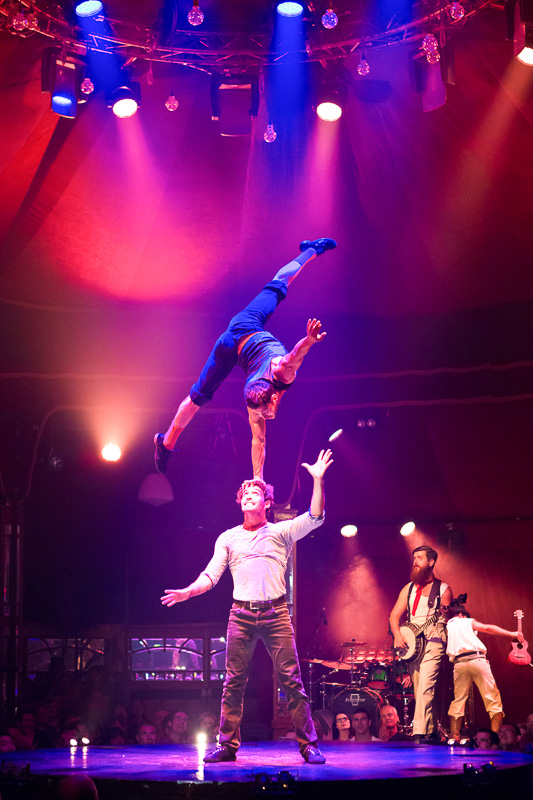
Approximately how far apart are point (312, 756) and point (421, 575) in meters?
3.92

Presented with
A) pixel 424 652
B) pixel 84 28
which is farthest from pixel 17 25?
pixel 424 652

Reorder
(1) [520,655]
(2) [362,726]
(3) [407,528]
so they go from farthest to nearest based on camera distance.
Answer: (3) [407,528]
(2) [362,726]
(1) [520,655]

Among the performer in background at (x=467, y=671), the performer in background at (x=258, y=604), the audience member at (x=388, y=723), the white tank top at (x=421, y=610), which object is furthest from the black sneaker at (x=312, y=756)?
the audience member at (x=388, y=723)

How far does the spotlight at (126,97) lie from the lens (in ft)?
22.2

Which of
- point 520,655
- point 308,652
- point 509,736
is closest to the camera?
point 509,736

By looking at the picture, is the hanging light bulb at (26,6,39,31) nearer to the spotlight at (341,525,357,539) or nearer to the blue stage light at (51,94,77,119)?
the blue stage light at (51,94,77,119)

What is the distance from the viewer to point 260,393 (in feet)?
19.6

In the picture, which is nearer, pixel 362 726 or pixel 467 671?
pixel 467 671

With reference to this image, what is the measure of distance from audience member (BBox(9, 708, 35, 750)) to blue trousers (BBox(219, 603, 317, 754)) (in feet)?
10.1

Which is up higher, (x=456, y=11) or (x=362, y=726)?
(x=456, y=11)

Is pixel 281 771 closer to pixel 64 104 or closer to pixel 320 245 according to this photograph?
pixel 320 245

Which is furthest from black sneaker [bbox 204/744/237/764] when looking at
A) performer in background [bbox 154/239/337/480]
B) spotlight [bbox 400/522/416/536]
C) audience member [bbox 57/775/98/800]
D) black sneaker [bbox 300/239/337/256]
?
spotlight [bbox 400/522/416/536]

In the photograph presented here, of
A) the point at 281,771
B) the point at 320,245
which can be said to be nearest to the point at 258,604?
the point at 281,771

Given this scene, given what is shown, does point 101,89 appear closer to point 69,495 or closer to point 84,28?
point 84,28
